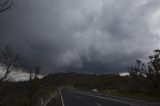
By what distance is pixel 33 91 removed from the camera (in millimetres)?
42375

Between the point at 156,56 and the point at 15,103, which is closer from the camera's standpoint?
the point at 15,103

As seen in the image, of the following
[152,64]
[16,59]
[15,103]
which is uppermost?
[152,64]

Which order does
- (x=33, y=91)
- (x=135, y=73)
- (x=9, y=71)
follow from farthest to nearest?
(x=135, y=73) < (x=33, y=91) < (x=9, y=71)

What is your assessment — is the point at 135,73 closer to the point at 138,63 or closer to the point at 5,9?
the point at 138,63

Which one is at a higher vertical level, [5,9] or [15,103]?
[5,9]

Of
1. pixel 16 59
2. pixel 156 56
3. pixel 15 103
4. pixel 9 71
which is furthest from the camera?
pixel 156 56

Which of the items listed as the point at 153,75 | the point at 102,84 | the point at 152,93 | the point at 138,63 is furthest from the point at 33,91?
the point at 102,84

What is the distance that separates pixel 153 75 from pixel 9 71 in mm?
36776

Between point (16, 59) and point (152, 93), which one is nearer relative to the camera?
point (16, 59)

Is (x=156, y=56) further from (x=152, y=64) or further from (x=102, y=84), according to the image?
(x=102, y=84)

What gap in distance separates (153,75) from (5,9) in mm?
42161

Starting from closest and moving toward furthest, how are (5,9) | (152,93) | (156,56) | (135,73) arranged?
1. (5,9)
2. (152,93)
3. (156,56)
4. (135,73)

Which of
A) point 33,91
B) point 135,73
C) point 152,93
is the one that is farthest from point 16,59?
point 135,73

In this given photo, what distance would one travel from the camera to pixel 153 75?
51781mm
